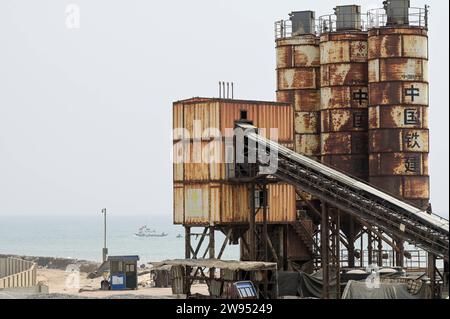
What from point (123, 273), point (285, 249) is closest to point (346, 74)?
point (285, 249)

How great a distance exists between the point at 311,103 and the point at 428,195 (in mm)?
9059

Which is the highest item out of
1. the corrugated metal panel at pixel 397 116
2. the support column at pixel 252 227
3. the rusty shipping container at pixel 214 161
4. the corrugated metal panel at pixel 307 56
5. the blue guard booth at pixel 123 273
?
the corrugated metal panel at pixel 307 56

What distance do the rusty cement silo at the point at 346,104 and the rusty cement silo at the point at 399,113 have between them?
146 centimetres

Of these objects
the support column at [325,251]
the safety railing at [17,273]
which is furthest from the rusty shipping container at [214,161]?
the safety railing at [17,273]

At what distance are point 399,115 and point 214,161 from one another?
1322 cm

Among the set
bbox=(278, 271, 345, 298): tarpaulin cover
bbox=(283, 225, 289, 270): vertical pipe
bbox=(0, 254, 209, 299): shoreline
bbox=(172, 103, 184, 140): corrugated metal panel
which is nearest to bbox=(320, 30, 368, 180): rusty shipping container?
bbox=(283, 225, 289, 270): vertical pipe

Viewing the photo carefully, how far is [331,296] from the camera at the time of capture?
50.1 meters

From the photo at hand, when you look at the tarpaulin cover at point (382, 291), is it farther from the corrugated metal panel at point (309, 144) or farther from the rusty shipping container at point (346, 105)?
the corrugated metal panel at point (309, 144)

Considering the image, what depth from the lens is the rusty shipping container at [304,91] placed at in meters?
64.3

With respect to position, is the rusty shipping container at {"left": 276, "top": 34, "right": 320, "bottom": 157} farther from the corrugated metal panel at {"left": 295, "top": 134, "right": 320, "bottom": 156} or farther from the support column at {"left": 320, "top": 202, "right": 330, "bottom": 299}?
the support column at {"left": 320, "top": 202, "right": 330, "bottom": 299}

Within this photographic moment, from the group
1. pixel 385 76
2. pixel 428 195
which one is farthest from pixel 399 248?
pixel 385 76

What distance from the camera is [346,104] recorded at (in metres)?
62.1

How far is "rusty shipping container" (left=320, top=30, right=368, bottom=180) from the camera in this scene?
6200 centimetres
